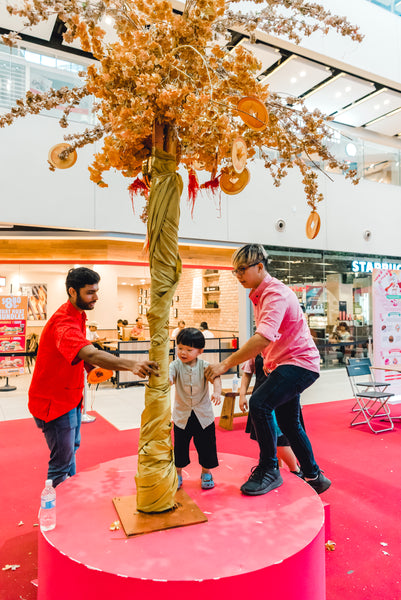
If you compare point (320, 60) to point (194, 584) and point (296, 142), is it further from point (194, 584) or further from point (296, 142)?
point (194, 584)

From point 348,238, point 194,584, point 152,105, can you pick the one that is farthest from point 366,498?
point 348,238

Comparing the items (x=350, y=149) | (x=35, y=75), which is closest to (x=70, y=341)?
(x=35, y=75)

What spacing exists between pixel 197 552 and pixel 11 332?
7.90m

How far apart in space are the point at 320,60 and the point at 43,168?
275 inches

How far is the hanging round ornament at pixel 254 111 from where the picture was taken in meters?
1.95

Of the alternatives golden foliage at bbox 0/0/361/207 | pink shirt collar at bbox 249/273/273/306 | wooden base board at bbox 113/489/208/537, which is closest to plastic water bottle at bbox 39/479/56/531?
wooden base board at bbox 113/489/208/537

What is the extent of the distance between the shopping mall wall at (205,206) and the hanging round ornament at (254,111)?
5.20 meters

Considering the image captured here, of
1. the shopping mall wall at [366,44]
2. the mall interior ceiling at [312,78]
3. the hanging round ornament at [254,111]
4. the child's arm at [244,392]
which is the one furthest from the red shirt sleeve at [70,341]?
the shopping mall wall at [366,44]

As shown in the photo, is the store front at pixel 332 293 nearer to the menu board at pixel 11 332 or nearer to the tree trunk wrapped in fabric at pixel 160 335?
the menu board at pixel 11 332

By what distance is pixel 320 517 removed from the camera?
2135 millimetres

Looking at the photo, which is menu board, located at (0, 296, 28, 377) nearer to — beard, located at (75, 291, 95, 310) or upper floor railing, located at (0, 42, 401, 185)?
upper floor railing, located at (0, 42, 401, 185)

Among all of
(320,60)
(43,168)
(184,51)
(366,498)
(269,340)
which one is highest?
(320,60)

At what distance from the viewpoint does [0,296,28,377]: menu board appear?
8633 mm

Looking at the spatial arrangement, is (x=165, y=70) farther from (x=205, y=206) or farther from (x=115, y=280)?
(x=115, y=280)
